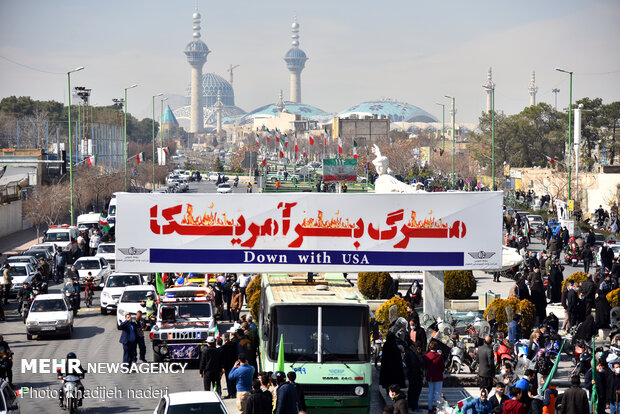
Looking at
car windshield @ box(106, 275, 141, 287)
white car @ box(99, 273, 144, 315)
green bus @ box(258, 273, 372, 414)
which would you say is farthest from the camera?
car windshield @ box(106, 275, 141, 287)

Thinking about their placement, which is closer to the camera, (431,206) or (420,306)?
(431,206)

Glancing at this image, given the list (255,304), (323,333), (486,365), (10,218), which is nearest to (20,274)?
(255,304)

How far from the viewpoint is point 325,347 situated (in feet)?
51.7

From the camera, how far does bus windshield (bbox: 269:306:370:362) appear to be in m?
15.7

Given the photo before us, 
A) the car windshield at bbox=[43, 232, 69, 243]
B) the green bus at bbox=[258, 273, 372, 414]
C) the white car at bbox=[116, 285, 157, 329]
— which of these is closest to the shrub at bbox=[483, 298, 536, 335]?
the green bus at bbox=[258, 273, 372, 414]

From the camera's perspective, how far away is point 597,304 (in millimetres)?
23906

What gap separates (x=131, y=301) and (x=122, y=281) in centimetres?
321

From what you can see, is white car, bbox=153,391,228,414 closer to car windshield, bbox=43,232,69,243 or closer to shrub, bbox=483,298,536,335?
shrub, bbox=483,298,536,335

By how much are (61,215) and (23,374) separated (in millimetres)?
36748

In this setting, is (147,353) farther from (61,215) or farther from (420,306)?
(61,215)

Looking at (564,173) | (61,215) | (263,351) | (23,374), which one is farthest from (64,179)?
(263,351)

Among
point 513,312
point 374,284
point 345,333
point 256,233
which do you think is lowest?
point 374,284

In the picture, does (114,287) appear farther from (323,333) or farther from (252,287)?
(323,333)

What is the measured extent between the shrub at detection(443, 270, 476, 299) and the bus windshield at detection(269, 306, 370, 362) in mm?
13319
